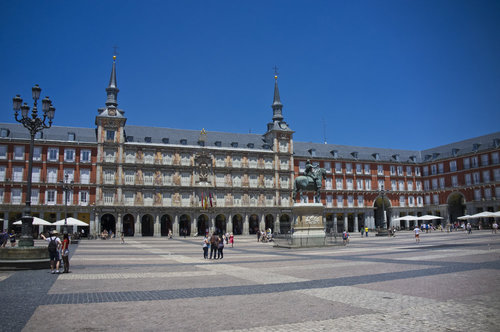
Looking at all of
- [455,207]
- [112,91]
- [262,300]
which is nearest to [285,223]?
[455,207]

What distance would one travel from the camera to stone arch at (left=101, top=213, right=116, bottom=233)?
5675cm

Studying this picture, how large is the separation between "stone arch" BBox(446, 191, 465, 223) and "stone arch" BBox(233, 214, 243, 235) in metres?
37.3

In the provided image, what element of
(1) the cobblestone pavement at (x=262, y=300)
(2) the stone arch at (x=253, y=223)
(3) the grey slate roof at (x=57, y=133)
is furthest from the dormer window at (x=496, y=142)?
(3) the grey slate roof at (x=57, y=133)

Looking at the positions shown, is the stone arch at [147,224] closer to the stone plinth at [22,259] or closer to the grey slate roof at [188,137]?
the grey slate roof at [188,137]

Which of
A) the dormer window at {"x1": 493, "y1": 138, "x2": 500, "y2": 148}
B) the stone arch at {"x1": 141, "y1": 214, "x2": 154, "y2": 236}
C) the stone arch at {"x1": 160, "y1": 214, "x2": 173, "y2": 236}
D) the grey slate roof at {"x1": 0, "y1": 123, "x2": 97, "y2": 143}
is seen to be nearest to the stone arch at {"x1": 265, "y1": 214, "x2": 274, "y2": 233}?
the stone arch at {"x1": 160, "y1": 214, "x2": 173, "y2": 236}

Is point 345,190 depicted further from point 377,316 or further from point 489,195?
point 377,316

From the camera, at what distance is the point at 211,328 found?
21.6 feet

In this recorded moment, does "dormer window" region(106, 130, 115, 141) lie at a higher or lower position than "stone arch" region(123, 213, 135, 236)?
higher

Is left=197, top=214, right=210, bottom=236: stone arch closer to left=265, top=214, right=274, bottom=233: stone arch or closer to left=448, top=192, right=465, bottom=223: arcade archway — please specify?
left=265, top=214, right=274, bottom=233: stone arch

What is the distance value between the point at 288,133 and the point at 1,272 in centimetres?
5532

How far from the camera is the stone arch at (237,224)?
63484mm

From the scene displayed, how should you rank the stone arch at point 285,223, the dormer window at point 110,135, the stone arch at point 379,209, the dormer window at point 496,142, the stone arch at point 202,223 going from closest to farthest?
1. the dormer window at point 110,135
2. the dormer window at point 496,142
3. the stone arch at point 202,223
4. the stone arch at point 285,223
5. the stone arch at point 379,209

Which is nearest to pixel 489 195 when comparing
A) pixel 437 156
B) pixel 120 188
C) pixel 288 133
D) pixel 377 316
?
pixel 437 156

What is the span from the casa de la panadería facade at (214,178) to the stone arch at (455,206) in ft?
0.66
